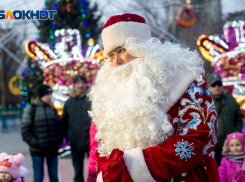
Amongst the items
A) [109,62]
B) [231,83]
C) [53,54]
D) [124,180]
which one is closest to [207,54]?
[231,83]

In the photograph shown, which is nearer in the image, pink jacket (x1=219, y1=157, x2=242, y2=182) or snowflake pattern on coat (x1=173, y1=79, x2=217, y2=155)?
snowflake pattern on coat (x1=173, y1=79, x2=217, y2=155)

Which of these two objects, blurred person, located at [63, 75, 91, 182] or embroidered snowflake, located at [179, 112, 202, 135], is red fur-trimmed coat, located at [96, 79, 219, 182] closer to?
embroidered snowflake, located at [179, 112, 202, 135]

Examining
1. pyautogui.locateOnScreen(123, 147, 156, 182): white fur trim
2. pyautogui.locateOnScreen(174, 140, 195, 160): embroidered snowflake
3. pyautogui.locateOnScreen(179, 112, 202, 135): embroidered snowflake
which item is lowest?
pyautogui.locateOnScreen(123, 147, 156, 182): white fur trim

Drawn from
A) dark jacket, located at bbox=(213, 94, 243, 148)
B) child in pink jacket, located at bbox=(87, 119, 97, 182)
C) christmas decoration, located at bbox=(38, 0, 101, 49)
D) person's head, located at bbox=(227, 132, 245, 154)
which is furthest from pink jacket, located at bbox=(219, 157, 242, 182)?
christmas decoration, located at bbox=(38, 0, 101, 49)

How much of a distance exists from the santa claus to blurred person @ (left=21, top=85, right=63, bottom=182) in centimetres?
271

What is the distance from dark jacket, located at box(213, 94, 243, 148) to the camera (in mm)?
4344

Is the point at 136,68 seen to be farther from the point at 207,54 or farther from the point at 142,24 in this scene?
the point at 207,54

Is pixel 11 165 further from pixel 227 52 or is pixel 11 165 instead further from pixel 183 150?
pixel 227 52

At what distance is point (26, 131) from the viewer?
14.7 feet

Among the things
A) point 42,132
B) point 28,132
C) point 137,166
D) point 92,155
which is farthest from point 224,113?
point 137,166

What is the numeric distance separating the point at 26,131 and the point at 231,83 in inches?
309

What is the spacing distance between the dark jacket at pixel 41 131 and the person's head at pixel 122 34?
9.42ft

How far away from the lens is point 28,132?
4473 mm

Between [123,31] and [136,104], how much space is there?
0.52 m
